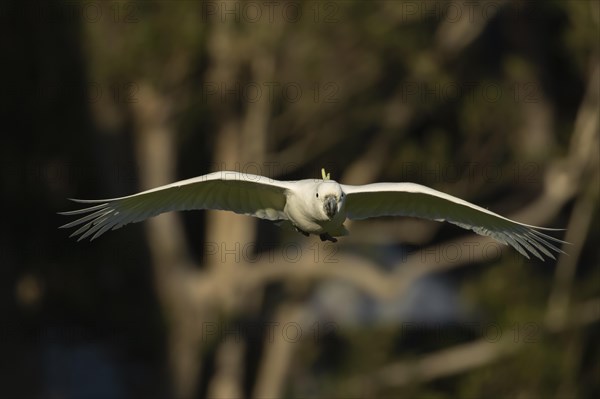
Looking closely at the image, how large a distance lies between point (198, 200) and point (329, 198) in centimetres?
97

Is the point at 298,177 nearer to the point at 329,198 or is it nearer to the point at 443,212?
the point at 443,212

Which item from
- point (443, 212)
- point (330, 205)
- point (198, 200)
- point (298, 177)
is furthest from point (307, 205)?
point (298, 177)

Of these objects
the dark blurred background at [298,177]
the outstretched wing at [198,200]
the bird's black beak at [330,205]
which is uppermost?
the dark blurred background at [298,177]

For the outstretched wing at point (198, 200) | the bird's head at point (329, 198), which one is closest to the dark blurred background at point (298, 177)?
the outstretched wing at point (198, 200)

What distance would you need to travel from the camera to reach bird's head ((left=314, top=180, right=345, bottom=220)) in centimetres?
560

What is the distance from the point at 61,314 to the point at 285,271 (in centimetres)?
244

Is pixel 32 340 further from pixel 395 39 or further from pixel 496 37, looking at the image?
pixel 496 37

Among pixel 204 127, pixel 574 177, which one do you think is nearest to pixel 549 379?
pixel 574 177

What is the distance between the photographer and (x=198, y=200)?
6297 mm

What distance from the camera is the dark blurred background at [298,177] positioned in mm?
11227

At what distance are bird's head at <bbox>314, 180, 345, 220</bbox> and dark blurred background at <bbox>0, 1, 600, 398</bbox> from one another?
5327 mm

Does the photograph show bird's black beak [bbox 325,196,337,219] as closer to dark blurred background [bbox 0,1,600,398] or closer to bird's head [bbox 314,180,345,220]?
bird's head [bbox 314,180,345,220]

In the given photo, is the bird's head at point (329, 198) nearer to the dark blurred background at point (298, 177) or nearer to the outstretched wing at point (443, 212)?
the outstretched wing at point (443, 212)

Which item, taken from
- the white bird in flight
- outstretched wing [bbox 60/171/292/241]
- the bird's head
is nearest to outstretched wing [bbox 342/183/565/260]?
the white bird in flight
